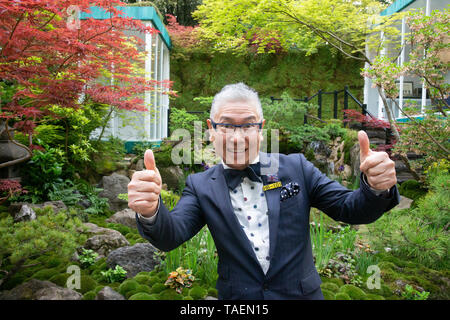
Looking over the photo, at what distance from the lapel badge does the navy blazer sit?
0.02 meters

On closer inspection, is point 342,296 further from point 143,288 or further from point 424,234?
point 143,288

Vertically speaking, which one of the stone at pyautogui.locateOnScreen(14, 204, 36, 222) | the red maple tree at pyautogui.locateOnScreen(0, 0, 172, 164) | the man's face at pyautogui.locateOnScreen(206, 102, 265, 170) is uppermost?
the red maple tree at pyautogui.locateOnScreen(0, 0, 172, 164)

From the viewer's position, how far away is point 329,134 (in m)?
6.82

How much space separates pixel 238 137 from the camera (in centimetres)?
124

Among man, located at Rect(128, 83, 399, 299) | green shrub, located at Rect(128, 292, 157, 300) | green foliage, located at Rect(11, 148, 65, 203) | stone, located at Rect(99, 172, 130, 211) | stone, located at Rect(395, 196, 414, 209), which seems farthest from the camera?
stone, located at Rect(395, 196, 414, 209)

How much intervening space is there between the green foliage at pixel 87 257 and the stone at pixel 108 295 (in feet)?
1.82

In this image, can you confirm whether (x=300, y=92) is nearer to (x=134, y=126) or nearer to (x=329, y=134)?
(x=329, y=134)

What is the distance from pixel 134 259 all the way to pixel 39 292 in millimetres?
687

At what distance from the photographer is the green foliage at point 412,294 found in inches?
87.2

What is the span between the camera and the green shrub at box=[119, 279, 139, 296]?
7.07 feet

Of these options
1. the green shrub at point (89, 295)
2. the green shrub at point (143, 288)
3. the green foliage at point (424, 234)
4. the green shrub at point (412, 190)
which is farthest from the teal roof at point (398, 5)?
the green shrub at point (89, 295)

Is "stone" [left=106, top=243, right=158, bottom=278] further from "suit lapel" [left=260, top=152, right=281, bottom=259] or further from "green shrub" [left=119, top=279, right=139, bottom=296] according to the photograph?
"suit lapel" [left=260, top=152, right=281, bottom=259]

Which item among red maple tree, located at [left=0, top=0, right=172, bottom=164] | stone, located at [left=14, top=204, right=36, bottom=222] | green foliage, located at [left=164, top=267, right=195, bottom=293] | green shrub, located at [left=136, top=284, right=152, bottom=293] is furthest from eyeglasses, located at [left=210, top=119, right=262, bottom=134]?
stone, located at [left=14, top=204, right=36, bottom=222]

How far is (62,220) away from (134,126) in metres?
5.06
